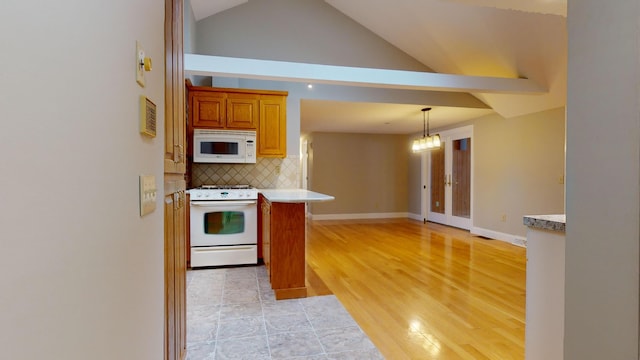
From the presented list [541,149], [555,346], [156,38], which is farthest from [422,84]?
[156,38]

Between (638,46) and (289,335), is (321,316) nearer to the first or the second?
(289,335)

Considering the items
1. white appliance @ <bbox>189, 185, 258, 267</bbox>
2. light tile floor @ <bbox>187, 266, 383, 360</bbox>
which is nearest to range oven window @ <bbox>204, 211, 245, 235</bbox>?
white appliance @ <bbox>189, 185, 258, 267</bbox>

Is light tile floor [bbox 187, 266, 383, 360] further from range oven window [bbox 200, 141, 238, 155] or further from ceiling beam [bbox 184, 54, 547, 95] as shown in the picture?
ceiling beam [bbox 184, 54, 547, 95]

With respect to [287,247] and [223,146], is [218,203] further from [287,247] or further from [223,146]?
[287,247]

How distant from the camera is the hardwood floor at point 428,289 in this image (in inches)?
83.4

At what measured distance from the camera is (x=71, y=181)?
521 millimetres

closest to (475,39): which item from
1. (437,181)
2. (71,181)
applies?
(437,181)

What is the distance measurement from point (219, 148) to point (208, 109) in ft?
1.63

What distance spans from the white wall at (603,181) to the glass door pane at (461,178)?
18.5 feet

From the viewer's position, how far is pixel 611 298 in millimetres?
870

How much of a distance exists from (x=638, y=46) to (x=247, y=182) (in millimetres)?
4108

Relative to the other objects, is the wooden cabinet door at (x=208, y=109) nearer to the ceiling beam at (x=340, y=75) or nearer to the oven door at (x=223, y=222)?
the ceiling beam at (x=340, y=75)

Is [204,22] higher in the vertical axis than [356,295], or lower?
higher

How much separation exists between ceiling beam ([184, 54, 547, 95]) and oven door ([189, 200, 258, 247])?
1417 millimetres
